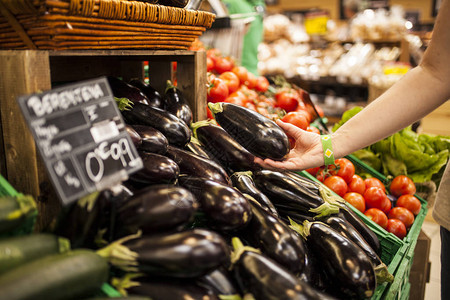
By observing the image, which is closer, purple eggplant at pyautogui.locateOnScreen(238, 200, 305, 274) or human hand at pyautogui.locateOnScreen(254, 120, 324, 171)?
purple eggplant at pyautogui.locateOnScreen(238, 200, 305, 274)

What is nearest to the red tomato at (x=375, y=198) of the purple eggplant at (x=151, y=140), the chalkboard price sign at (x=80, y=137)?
the purple eggplant at (x=151, y=140)

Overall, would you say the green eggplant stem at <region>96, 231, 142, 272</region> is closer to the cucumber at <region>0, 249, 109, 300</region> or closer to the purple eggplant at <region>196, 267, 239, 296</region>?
the cucumber at <region>0, 249, 109, 300</region>

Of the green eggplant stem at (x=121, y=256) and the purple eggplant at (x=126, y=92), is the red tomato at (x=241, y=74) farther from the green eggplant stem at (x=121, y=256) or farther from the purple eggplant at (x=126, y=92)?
the green eggplant stem at (x=121, y=256)

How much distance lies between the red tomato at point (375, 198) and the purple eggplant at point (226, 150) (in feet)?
2.65

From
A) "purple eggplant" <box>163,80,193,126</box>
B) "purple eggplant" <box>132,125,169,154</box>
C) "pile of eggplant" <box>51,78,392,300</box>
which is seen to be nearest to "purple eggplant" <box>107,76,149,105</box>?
"pile of eggplant" <box>51,78,392,300</box>

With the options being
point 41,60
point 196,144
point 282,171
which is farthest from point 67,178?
point 282,171

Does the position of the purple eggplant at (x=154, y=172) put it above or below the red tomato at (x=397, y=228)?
above

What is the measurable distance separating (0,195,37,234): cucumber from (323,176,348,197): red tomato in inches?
56.2

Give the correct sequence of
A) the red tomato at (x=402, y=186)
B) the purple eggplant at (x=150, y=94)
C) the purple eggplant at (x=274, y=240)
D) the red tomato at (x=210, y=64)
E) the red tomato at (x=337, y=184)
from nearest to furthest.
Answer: the purple eggplant at (x=274, y=240) < the purple eggplant at (x=150, y=94) < the red tomato at (x=337, y=184) < the red tomato at (x=402, y=186) < the red tomato at (x=210, y=64)

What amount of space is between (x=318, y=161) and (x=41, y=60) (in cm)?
102

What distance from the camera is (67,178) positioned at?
2.53 ft

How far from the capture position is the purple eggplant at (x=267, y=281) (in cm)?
84

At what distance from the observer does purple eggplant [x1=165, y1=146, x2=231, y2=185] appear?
122 cm

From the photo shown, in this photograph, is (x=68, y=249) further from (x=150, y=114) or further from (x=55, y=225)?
(x=150, y=114)
